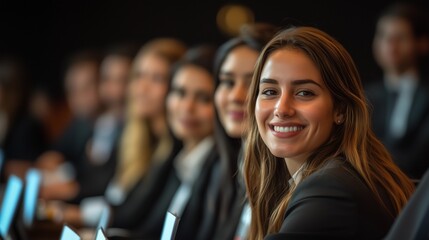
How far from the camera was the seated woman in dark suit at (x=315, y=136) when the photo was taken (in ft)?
5.93

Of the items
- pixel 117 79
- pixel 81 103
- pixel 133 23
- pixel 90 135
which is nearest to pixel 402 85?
pixel 117 79

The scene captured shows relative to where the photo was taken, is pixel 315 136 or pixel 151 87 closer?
pixel 315 136

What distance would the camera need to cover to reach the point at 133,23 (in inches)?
309

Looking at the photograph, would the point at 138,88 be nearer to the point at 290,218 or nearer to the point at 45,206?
the point at 45,206

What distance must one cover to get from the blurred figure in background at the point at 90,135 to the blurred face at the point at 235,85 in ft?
6.71

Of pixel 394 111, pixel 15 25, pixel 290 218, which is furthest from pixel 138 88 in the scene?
pixel 15 25

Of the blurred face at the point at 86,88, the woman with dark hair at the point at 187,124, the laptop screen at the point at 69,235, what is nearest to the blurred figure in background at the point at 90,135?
the blurred face at the point at 86,88

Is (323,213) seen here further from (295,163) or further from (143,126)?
(143,126)

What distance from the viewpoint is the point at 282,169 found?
2176mm

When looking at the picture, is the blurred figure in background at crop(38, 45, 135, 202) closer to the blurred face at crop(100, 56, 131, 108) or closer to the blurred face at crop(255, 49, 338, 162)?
the blurred face at crop(100, 56, 131, 108)

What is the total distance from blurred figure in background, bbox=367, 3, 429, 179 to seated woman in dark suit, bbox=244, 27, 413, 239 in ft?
9.02

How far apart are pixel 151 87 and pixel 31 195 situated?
5.41 feet

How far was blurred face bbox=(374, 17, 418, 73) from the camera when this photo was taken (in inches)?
197

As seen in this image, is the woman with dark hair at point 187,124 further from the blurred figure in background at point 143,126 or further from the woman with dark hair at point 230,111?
the blurred figure in background at point 143,126
